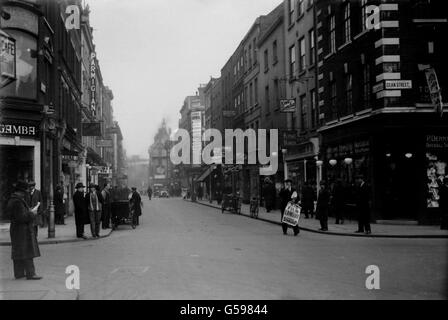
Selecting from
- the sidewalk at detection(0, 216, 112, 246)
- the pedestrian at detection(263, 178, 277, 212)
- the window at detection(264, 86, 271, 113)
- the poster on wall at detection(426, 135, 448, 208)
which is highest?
the window at detection(264, 86, 271, 113)

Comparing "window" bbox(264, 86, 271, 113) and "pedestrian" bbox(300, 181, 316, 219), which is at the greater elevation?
"window" bbox(264, 86, 271, 113)

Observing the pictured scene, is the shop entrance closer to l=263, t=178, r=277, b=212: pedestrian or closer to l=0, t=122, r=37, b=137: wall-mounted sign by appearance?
l=0, t=122, r=37, b=137: wall-mounted sign

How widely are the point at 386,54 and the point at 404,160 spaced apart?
13.9 ft

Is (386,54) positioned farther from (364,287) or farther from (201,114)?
(201,114)

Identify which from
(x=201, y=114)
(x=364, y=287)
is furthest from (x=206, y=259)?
(x=201, y=114)

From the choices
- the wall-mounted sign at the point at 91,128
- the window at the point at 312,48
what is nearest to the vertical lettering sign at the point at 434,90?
the window at the point at 312,48

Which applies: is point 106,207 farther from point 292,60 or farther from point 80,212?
point 292,60

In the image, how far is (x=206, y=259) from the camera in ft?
38.6

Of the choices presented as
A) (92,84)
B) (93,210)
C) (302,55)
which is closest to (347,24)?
(302,55)

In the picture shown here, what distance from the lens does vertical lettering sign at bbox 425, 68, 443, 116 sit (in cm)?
1933

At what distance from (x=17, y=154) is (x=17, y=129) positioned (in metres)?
1.07

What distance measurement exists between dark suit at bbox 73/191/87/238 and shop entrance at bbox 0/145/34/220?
4277 millimetres

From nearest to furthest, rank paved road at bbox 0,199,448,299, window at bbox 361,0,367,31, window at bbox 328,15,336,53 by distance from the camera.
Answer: paved road at bbox 0,199,448,299
window at bbox 361,0,367,31
window at bbox 328,15,336,53

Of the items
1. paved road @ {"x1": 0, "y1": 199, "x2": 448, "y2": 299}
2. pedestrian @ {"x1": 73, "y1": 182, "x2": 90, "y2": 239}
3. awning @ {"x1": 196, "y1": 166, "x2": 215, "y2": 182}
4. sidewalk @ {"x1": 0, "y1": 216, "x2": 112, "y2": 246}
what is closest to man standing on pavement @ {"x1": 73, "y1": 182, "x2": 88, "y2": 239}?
pedestrian @ {"x1": 73, "y1": 182, "x2": 90, "y2": 239}
